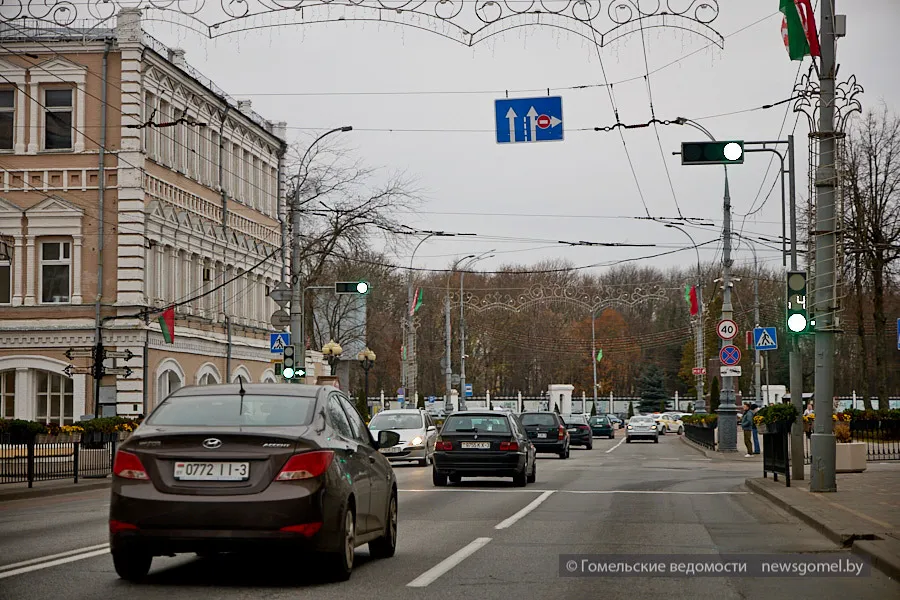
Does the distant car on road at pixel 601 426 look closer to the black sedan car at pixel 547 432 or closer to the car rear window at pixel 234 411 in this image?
the black sedan car at pixel 547 432

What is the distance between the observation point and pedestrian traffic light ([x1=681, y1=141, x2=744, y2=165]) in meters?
20.5

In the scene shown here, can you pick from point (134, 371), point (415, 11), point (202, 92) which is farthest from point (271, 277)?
point (415, 11)

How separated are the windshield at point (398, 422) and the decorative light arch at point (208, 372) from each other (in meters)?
14.3

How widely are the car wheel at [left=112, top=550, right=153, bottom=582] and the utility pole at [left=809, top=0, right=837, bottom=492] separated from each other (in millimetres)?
12311

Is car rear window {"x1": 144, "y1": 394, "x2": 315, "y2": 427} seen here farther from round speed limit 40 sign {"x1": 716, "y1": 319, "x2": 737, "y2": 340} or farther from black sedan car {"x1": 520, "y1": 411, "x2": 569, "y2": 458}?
black sedan car {"x1": 520, "y1": 411, "x2": 569, "y2": 458}

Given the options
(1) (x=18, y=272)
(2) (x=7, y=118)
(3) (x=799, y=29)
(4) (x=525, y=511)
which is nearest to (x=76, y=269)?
(1) (x=18, y=272)

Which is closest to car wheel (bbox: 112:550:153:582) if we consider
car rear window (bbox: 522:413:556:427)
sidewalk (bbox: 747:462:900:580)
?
sidewalk (bbox: 747:462:900:580)

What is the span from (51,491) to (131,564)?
14895 mm

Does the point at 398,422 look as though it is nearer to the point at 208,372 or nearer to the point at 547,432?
the point at 547,432

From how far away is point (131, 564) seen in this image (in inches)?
406

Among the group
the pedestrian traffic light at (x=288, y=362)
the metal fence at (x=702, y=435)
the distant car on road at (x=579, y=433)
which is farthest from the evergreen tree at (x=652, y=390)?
the pedestrian traffic light at (x=288, y=362)

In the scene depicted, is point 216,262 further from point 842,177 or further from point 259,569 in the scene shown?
point 259,569

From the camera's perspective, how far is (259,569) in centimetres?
1129

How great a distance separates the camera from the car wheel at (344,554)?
1032cm
